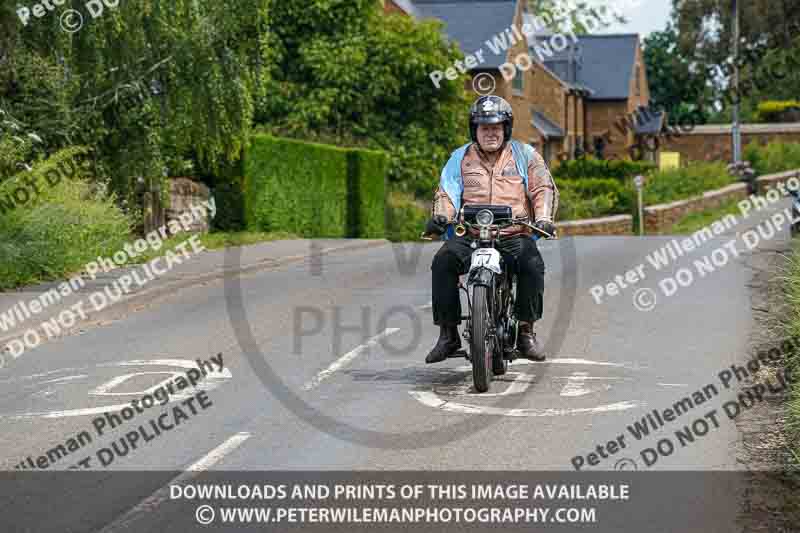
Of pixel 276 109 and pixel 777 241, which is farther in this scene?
pixel 276 109

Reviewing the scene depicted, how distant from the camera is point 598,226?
40.3 metres

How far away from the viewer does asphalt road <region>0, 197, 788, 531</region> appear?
7422mm

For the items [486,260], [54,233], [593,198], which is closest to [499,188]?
[486,260]

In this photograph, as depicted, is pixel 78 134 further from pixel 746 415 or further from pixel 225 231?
pixel 746 415

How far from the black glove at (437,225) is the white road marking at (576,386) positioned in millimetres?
1484

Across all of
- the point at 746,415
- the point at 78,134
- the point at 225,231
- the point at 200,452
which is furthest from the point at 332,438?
the point at 225,231

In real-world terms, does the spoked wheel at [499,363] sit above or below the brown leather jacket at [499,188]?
below

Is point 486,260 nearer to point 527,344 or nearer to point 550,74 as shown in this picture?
point 527,344

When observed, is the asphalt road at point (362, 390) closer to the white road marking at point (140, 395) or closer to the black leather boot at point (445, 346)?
the white road marking at point (140, 395)

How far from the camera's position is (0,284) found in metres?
16.5

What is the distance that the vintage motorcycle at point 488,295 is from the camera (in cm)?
911

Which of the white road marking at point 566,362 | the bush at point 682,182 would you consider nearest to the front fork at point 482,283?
the white road marking at point 566,362

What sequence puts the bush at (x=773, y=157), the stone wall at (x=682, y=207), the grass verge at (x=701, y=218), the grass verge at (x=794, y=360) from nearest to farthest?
1. the grass verge at (x=794, y=360)
2. the grass verge at (x=701, y=218)
3. the stone wall at (x=682, y=207)
4. the bush at (x=773, y=157)

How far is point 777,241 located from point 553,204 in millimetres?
17110
